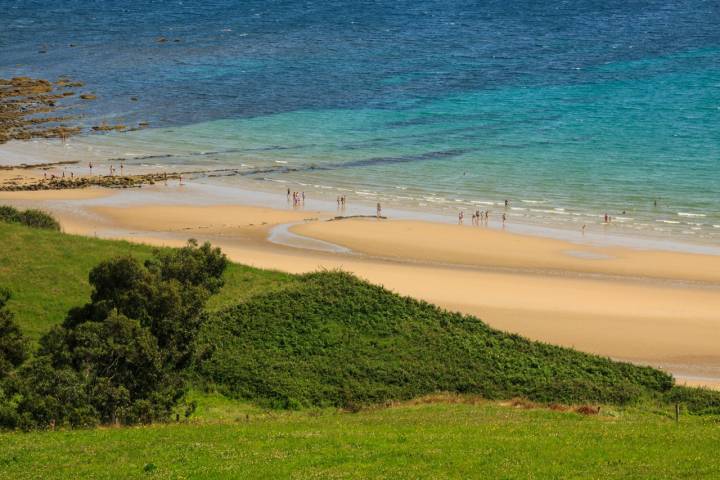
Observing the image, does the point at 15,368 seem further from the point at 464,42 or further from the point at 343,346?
the point at 464,42

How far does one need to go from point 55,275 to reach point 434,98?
64.0 meters

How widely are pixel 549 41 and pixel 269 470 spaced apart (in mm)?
113903

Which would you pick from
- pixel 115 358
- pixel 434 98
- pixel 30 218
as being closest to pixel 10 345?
pixel 115 358

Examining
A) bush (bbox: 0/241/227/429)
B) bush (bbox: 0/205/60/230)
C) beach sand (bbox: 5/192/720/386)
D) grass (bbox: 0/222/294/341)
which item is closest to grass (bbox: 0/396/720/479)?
bush (bbox: 0/241/227/429)

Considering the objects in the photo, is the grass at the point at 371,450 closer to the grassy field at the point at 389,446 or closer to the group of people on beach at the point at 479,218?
the grassy field at the point at 389,446

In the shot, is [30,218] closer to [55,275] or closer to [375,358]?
[55,275]

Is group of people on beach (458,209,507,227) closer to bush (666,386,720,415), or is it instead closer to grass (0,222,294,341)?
grass (0,222,294,341)

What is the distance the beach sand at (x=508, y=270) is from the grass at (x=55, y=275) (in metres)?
6.20

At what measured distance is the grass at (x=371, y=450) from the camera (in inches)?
752

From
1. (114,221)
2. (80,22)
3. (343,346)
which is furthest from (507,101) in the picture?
(80,22)

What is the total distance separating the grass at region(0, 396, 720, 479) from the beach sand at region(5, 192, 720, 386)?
14306 mm

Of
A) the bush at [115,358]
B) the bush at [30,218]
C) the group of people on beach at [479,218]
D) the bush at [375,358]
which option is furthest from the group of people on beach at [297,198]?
the bush at [115,358]

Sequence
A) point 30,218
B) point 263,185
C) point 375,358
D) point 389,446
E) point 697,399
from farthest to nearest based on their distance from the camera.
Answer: point 263,185, point 30,218, point 375,358, point 697,399, point 389,446

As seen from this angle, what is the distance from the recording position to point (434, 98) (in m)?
98.0
